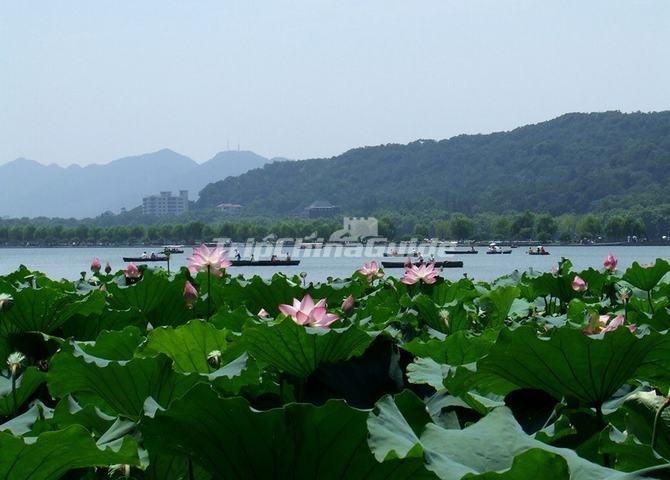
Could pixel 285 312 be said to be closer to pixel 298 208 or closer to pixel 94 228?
pixel 94 228

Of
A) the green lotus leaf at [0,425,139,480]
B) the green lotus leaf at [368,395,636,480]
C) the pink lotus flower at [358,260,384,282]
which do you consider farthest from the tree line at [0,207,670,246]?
the green lotus leaf at [0,425,139,480]

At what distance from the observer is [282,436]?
115cm

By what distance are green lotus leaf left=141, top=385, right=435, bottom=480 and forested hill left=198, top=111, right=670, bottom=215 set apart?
124m

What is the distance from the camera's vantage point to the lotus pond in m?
1.14

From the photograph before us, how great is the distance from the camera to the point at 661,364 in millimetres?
1850

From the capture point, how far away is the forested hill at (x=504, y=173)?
423ft

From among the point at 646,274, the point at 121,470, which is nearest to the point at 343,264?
the point at 646,274

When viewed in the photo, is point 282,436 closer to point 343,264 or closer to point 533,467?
point 533,467

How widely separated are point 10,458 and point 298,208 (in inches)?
6778

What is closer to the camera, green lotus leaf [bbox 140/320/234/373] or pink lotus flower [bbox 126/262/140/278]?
green lotus leaf [bbox 140/320/234/373]

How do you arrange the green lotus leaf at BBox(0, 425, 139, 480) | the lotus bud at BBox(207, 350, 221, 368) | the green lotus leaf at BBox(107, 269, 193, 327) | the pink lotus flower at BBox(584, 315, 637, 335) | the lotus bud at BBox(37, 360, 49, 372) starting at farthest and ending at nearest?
1. the green lotus leaf at BBox(107, 269, 193, 327)
2. the lotus bud at BBox(37, 360, 49, 372)
3. the pink lotus flower at BBox(584, 315, 637, 335)
4. the lotus bud at BBox(207, 350, 221, 368)
5. the green lotus leaf at BBox(0, 425, 139, 480)

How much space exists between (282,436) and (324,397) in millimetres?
825

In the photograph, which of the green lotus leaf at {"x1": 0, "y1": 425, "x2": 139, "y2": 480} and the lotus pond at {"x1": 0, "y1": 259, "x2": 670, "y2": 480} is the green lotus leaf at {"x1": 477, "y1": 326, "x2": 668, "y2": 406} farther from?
the green lotus leaf at {"x1": 0, "y1": 425, "x2": 139, "y2": 480}

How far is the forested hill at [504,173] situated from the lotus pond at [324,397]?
12283 cm
